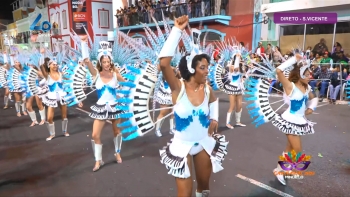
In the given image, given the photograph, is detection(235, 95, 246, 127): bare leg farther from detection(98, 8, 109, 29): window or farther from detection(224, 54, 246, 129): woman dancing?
detection(98, 8, 109, 29): window

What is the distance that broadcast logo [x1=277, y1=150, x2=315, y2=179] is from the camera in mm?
3551

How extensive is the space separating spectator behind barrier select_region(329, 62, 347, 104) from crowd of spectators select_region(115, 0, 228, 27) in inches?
262

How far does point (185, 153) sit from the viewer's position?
2529 mm

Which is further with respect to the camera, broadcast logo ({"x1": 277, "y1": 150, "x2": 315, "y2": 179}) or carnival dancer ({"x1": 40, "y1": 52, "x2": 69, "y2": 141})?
carnival dancer ({"x1": 40, "y1": 52, "x2": 69, "y2": 141})

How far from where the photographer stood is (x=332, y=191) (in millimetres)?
3641

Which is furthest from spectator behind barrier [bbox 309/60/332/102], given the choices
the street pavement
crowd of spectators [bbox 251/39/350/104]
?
the street pavement

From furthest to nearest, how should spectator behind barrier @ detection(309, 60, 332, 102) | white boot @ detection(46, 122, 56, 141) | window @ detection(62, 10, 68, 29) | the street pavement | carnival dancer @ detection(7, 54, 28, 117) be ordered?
window @ detection(62, 10, 68, 29), spectator behind barrier @ detection(309, 60, 332, 102), carnival dancer @ detection(7, 54, 28, 117), white boot @ detection(46, 122, 56, 141), the street pavement

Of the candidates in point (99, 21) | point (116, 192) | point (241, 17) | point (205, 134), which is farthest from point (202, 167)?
point (99, 21)

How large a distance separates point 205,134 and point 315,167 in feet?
8.77

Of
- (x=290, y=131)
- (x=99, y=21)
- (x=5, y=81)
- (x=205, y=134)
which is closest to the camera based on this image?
(x=205, y=134)

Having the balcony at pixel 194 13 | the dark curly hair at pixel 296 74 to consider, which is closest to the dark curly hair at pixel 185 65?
the dark curly hair at pixel 296 74

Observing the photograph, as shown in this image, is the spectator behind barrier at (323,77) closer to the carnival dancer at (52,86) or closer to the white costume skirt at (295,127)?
the white costume skirt at (295,127)

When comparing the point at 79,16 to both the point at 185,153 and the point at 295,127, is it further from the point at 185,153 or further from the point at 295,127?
the point at 185,153

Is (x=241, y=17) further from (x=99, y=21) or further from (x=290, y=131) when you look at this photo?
(x=99, y=21)
